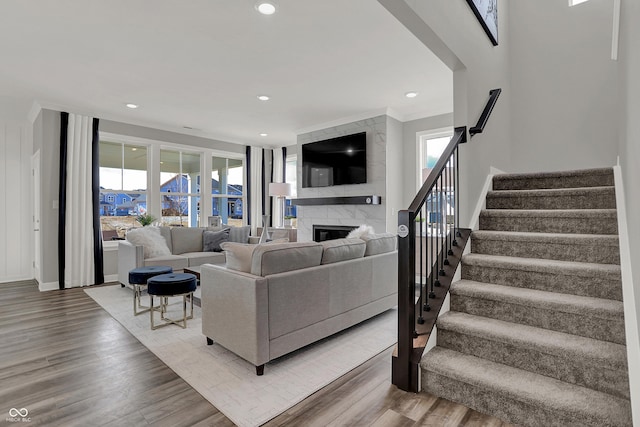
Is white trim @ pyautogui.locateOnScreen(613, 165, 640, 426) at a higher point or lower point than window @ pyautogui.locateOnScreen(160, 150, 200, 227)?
lower

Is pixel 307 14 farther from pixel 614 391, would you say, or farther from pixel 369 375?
pixel 614 391

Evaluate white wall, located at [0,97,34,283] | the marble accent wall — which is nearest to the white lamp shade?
the marble accent wall

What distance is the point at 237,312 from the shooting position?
7.82 ft

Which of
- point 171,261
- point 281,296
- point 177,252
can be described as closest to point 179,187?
point 177,252

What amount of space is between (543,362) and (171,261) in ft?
15.1

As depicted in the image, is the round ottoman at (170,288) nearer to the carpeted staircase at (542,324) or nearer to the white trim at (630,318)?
the carpeted staircase at (542,324)

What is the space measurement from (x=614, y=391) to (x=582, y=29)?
3763mm

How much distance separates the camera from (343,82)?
4.11m

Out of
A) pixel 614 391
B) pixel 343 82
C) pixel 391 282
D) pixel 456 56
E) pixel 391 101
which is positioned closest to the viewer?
pixel 614 391

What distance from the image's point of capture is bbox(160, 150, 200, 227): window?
6.40m

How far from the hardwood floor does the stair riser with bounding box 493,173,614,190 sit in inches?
77.5

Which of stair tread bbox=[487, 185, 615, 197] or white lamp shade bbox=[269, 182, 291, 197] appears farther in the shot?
white lamp shade bbox=[269, 182, 291, 197]

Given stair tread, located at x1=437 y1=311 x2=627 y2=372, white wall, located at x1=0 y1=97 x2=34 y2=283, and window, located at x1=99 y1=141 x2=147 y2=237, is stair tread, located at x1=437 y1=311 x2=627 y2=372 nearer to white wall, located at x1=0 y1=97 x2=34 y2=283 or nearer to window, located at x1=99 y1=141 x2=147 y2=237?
window, located at x1=99 y1=141 x2=147 y2=237

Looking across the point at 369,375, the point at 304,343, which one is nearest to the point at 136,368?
the point at 304,343
